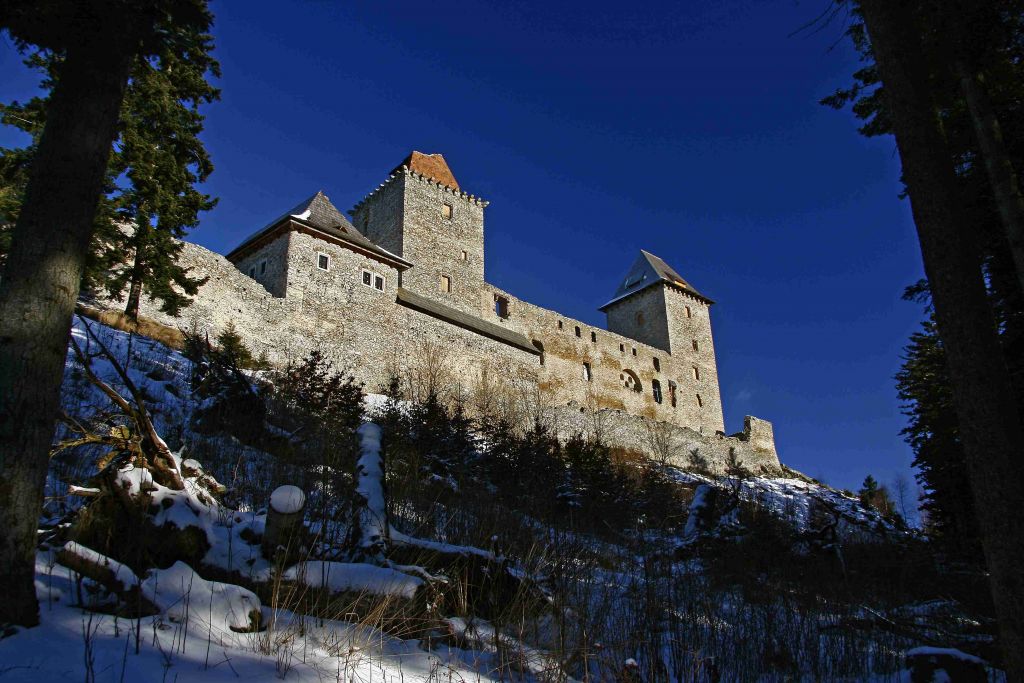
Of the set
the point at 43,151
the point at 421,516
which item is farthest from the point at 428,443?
the point at 43,151

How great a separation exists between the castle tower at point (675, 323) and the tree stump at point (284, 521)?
38509 millimetres

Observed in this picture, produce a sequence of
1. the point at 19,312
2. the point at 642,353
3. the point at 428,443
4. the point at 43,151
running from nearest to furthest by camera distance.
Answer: the point at 19,312 → the point at 43,151 → the point at 428,443 → the point at 642,353

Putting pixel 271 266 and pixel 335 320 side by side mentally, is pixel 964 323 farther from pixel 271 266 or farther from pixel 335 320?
pixel 271 266

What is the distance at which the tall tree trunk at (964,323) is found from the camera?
4.27 meters

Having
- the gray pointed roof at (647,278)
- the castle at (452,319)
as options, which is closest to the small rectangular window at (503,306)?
the castle at (452,319)

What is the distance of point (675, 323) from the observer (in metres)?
43.0

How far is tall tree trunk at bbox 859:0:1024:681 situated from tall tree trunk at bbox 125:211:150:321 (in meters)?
15.2

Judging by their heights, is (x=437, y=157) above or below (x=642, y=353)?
above

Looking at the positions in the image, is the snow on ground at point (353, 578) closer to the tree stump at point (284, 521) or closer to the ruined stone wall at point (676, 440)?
the tree stump at point (284, 521)

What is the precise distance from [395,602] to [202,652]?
1219 millimetres

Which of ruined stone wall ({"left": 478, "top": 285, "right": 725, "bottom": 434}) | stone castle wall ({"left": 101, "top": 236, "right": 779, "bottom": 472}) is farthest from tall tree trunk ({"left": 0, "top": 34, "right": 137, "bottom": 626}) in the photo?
ruined stone wall ({"left": 478, "top": 285, "right": 725, "bottom": 434})

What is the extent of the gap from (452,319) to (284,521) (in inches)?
874

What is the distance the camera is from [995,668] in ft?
16.1

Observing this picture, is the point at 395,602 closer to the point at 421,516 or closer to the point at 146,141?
the point at 421,516
